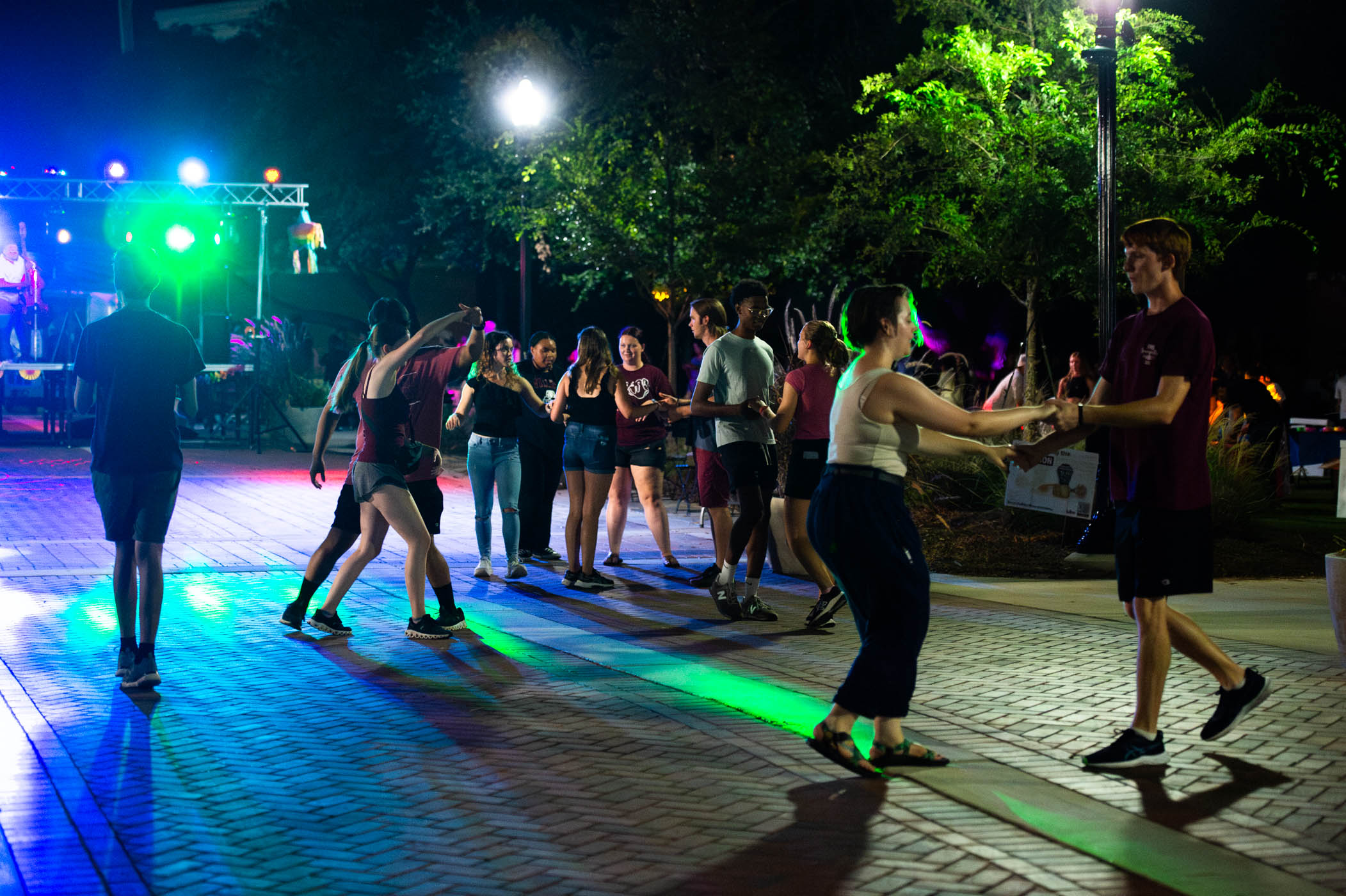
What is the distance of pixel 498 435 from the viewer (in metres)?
10.5

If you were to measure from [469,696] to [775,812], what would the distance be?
7.33 feet

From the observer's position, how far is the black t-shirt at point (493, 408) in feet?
34.1

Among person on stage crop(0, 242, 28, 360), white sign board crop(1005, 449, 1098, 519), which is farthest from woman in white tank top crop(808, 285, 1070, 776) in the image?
person on stage crop(0, 242, 28, 360)

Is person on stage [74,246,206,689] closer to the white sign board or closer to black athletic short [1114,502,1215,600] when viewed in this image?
black athletic short [1114,502,1215,600]

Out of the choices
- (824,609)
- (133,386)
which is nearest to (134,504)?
(133,386)

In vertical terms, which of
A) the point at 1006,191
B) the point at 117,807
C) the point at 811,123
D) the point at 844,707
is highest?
the point at 811,123

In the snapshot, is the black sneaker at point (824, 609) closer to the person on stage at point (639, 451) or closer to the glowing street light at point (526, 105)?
the person on stage at point (639, 451)

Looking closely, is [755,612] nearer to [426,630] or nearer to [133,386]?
[426,630]

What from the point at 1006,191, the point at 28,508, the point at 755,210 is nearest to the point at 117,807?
the point at 28,508

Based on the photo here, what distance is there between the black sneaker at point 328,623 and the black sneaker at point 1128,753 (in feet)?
14.8

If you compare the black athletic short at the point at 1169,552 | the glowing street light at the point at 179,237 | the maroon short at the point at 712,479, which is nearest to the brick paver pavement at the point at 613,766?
the black athletic short at the point at 1169,552

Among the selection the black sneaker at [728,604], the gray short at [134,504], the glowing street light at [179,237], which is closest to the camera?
the gray short at [134,504]

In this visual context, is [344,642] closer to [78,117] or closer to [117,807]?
[117,807]

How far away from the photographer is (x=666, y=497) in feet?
54.6
